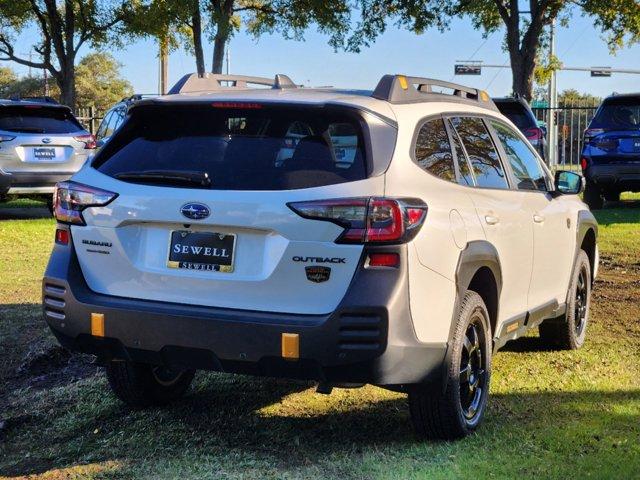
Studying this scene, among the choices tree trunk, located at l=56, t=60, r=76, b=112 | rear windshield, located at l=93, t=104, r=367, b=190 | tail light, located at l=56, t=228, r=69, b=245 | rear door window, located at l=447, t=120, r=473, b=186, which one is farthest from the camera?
tree trunk, located at l=56, t=60, r=76, b=112

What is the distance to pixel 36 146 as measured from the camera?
568 inches

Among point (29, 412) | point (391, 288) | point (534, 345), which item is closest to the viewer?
point (391, 288)

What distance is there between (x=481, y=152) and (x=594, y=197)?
1145cm

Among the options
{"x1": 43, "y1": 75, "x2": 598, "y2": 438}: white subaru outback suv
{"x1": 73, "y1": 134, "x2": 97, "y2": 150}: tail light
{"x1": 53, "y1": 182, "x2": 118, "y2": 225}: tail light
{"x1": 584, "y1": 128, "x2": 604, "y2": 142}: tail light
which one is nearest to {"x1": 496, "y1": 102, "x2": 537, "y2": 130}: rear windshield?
{"x1": 584, "y1": 128, "x2": 604, "y2": 142}: tail light

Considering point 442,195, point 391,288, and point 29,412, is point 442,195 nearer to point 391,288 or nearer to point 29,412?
point 391,288

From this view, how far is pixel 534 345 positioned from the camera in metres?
6.83

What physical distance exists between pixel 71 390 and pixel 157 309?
1707mm

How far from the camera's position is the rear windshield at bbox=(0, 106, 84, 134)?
14422 mm

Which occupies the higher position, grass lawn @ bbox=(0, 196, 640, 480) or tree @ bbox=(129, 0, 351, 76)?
tree @ bbox=(129, 0, 351, 76)

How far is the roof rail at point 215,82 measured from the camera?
197 inches

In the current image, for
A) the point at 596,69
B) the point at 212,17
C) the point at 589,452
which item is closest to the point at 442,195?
the point at 589,452

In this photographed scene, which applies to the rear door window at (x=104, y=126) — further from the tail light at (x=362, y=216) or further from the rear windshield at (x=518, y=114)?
the tail light at (x=362, y=216)

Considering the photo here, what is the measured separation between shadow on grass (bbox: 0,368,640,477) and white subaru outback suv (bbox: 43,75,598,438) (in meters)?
0.35

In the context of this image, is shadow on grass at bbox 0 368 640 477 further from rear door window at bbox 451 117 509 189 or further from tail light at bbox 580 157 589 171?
tail light at bbox 580 157 589 171
